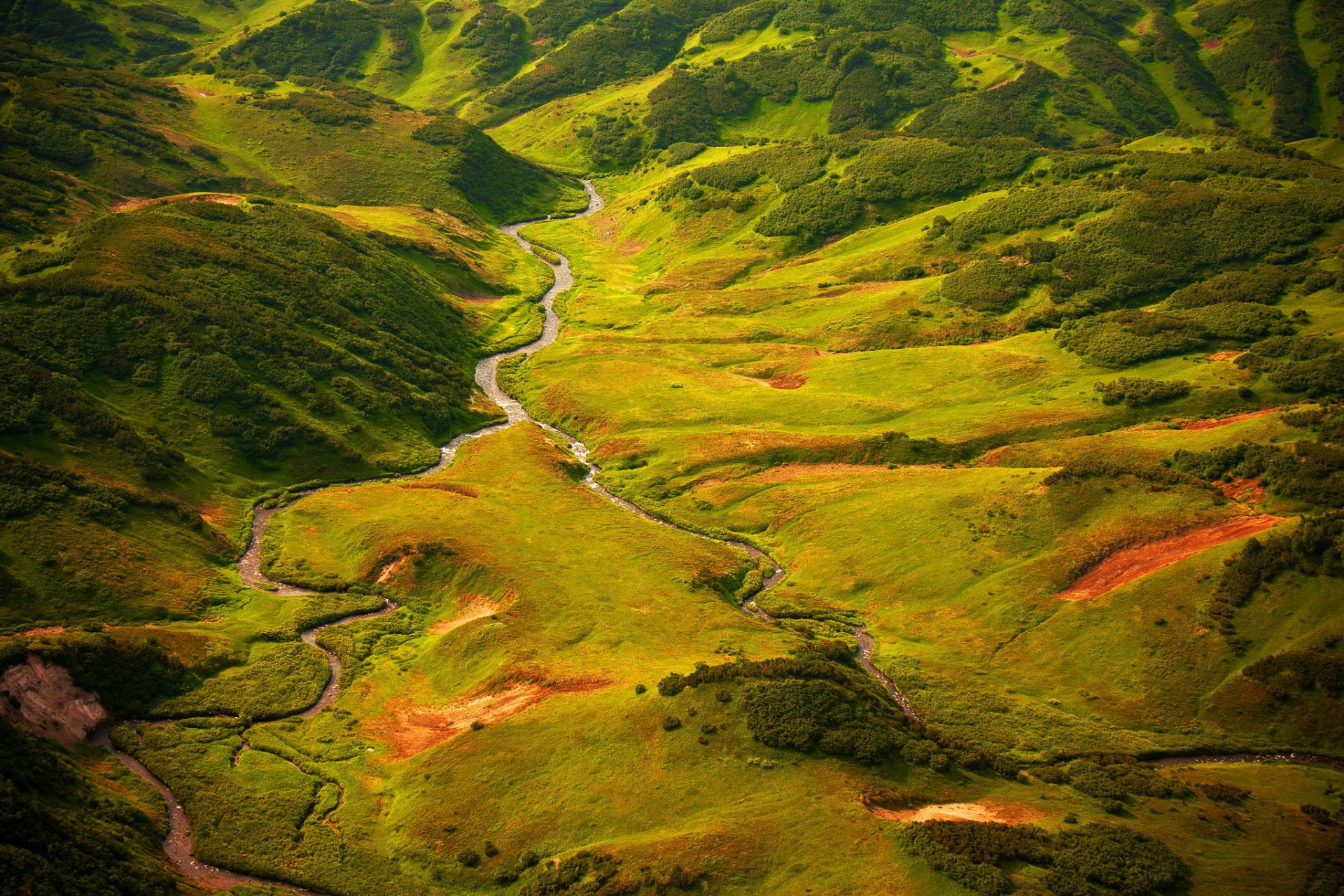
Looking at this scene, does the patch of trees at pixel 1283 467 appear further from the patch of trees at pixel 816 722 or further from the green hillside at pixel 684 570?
the patch of trees at pixel 816 722

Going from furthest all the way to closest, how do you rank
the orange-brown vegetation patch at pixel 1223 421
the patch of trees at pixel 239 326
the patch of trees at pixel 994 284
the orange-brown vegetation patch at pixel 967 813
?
1. the patch of trees at pixel 994 284
2. the patch of trees at pixel 239 326
3. the orange-brown vegetation patch at pixel 1223 421
4. the orange-brown vegetation patch at pixel 967 813

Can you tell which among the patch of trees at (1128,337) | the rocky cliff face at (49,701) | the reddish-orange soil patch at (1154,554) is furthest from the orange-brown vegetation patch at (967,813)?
the patch of trees at (1128,337)

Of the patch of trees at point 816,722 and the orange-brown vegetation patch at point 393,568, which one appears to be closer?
the patch of trees at point 816,722

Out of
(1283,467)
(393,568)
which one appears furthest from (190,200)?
(1283,467)

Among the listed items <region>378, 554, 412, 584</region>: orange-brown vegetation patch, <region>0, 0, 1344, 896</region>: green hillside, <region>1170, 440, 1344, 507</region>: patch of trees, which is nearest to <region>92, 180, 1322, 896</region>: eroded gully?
<region>0, 0, 1344, 896</region>: green hillside

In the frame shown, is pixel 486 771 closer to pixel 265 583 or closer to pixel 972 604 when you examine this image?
pixel 265 583

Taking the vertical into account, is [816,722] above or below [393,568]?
above

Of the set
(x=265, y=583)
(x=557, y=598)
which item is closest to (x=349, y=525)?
(x=265, y=583)

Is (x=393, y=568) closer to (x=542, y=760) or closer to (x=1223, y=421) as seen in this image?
(x=542, y=760)
